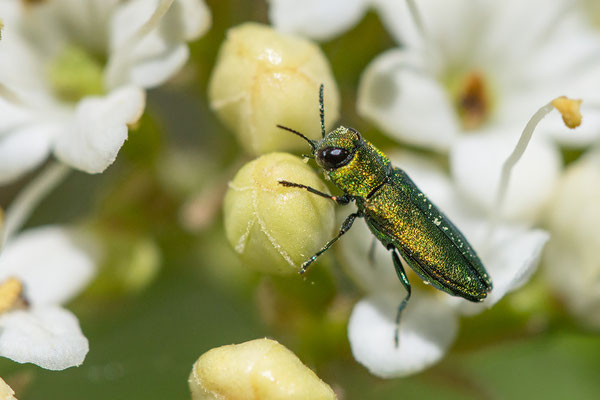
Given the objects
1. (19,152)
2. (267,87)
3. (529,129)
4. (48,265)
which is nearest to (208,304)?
(48,265)

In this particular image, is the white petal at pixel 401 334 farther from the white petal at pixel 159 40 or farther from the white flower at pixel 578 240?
the white petal at pixel 159 40

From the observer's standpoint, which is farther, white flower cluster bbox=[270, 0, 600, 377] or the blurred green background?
the blurred green background

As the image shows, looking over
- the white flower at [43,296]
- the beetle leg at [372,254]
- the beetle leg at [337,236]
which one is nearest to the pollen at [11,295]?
the white flower at [43,296]

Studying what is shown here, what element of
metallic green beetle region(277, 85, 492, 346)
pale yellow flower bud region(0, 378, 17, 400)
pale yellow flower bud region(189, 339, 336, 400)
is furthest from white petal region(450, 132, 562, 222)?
pale yellow flower bud region(0, 378, 17, 400)

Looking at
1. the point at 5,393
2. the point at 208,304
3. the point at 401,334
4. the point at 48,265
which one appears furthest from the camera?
the point at 208,304

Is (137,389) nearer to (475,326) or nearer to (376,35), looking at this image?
(475,326)

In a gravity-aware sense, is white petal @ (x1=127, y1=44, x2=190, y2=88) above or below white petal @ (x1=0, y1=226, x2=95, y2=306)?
above

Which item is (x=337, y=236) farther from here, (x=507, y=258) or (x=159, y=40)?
(x=159, y=40)

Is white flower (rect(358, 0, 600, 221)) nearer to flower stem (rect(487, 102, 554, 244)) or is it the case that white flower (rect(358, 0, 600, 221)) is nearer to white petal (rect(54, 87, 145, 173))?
flower stem (rect(487, 102, 554, 244))
